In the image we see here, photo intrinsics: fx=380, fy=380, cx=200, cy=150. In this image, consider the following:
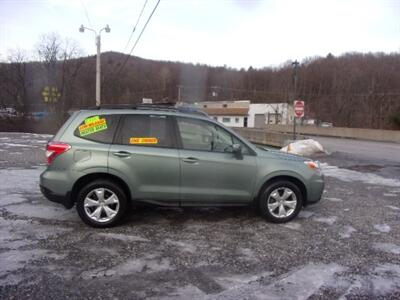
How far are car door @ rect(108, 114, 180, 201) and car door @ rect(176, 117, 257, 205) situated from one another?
17 cm

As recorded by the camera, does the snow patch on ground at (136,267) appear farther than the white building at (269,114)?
No

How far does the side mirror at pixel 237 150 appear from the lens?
599 centimetres

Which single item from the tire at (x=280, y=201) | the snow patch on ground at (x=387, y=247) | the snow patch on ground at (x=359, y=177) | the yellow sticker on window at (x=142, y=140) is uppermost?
the yellow sticker on window at (x=142, y=140)

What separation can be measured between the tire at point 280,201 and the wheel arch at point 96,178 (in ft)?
6.98

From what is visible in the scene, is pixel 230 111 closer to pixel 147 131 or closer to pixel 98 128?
pixel 147 131

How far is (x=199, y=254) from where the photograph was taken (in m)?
4.88

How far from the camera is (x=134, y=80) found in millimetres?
47094

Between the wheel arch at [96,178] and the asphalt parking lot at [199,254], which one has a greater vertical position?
the wheel arch at [96,178]

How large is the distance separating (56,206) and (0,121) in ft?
150

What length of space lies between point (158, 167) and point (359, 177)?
27.9ft

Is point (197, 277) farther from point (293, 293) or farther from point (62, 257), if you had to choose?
point (62, 257)

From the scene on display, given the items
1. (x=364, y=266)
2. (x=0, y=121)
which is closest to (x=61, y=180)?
(x=364, y=266)

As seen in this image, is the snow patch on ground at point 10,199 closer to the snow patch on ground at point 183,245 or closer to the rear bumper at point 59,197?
the rear bumper at point 59,197

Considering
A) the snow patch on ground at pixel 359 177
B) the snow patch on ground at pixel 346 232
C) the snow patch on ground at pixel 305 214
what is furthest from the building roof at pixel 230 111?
the snow patch on ground at pixel 346 232
